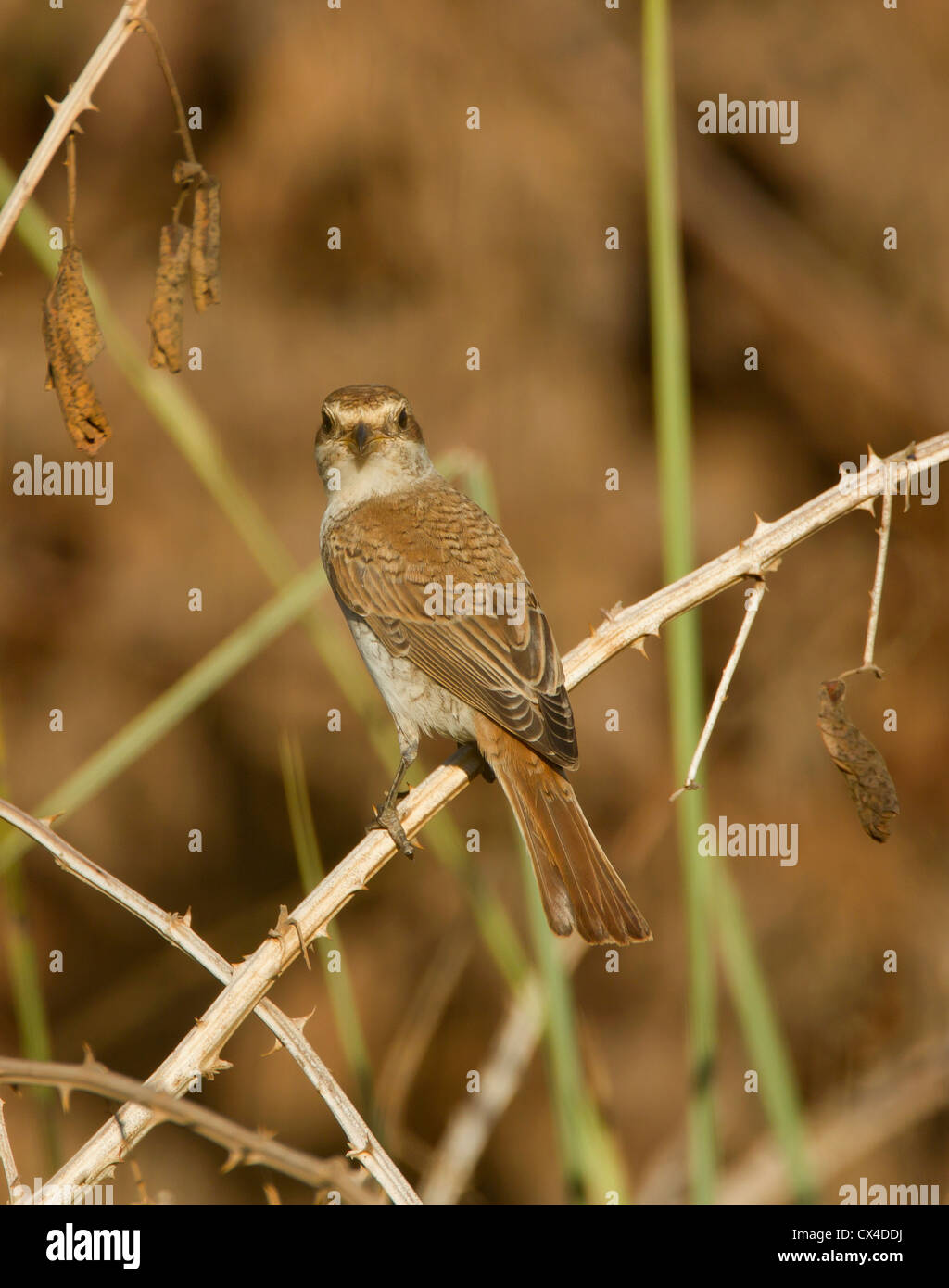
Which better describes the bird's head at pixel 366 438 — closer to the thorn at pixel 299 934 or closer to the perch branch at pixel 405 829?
the perch branch at pixel 405 829

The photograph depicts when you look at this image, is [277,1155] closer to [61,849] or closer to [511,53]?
[61,849]

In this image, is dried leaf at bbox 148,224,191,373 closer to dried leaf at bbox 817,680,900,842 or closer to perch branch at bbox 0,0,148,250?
perch branch at bbox 0,0,148,250

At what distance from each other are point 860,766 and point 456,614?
1538 millimetres

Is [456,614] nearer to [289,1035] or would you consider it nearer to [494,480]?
[289,1035]

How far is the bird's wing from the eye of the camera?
311cm

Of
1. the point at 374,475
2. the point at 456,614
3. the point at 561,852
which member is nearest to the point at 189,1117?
the point at 561,852

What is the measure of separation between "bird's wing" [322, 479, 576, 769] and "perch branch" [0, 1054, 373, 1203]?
163 cm

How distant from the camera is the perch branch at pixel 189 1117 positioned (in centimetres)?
135

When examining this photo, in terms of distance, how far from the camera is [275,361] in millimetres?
5438

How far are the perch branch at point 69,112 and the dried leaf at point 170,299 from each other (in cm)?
20

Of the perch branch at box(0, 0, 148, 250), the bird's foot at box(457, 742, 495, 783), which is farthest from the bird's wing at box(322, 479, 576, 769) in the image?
the perch branch at box(0, 0, 148, 250)

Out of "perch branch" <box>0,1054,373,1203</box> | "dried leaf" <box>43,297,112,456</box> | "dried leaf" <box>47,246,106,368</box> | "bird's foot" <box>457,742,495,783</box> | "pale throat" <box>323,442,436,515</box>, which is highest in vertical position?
"pale throat" <box>323,442,436,515</box>

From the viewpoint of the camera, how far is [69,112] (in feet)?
6.27

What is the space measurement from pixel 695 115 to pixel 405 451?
2594 millimetres
